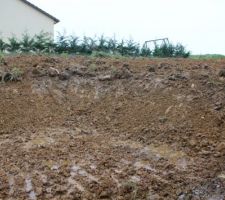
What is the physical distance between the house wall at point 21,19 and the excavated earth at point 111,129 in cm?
1242

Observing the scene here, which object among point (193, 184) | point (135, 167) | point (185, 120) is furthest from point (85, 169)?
point (185, 120)

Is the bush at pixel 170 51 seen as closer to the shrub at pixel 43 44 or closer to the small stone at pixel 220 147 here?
the shrub at pixel 43 44

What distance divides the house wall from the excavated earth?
40.7 ft

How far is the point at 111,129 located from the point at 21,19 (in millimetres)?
15818

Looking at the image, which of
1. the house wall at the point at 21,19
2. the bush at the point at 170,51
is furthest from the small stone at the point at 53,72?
the house wall at the point at 21,19

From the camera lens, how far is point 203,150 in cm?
629

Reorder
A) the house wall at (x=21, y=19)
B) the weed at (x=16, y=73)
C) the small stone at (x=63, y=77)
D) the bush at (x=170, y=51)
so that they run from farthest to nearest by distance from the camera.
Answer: the house wall at (x=21, y=19)
the bush at (x=170, y=51)
the small stone at (x=63, y=77)
the weed at (x=16, y=73)

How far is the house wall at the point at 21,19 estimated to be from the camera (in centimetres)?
2132

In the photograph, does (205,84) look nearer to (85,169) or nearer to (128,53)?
(85,169)

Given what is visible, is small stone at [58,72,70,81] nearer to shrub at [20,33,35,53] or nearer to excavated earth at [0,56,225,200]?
excavated earth at [0,56,225,200]

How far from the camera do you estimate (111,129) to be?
7039 millimetres

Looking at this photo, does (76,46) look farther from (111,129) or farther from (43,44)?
(111,129)

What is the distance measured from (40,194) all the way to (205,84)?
3401 mm

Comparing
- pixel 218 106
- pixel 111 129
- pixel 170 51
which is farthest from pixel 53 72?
pixel 170 51
